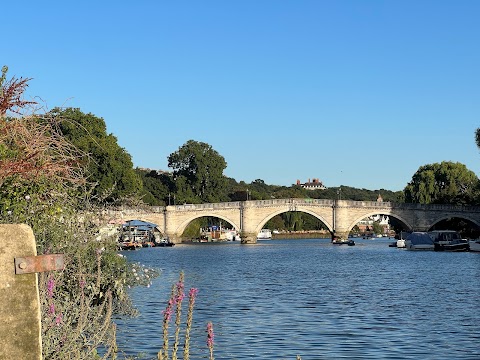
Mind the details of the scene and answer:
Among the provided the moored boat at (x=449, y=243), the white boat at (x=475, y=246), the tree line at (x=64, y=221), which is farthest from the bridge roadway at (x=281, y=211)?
the tree line at (x=64, y=221)

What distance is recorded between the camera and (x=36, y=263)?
4.55 metres

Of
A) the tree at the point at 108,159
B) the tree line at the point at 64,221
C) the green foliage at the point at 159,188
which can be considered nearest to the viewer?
the tree line at the point at 64,221

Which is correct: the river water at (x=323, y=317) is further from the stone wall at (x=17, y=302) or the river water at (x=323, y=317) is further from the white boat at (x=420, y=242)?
the white boat at (x=420, y=242)

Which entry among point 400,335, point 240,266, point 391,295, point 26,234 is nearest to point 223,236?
point 240,266

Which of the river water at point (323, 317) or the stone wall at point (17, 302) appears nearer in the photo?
the stone wall at point (17, 302)

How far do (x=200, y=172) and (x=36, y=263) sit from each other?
114 meters

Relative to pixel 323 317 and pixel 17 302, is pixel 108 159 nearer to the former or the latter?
pixel 323 317

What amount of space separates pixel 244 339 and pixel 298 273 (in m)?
24.6

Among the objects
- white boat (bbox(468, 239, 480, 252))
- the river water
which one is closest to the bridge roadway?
white boat (bbox(468, 239, 480, 252))

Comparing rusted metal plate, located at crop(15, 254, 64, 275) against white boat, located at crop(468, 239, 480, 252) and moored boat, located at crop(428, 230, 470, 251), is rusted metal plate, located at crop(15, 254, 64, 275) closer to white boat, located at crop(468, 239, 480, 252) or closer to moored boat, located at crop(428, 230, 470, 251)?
white boat, located at crop(468, 239, 480, 252)

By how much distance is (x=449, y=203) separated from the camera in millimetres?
95938

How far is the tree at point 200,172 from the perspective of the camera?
11844cm

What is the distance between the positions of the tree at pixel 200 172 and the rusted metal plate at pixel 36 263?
112 meters

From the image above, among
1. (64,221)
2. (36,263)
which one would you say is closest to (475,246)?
(64,221)
